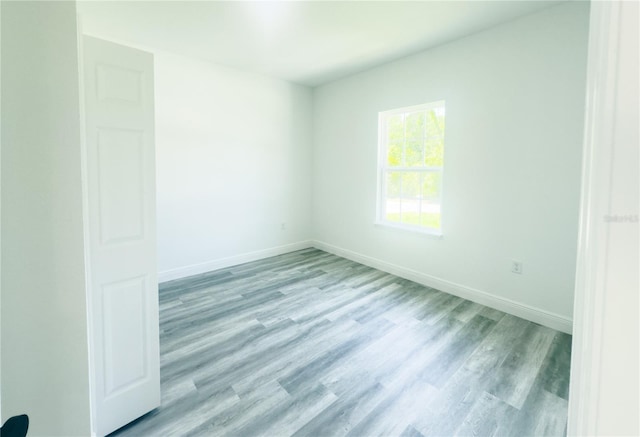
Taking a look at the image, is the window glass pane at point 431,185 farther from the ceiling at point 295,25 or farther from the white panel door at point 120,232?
the white panel door at point 120,232

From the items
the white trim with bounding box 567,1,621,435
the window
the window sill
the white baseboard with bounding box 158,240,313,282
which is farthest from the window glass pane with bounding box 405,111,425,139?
the white trim with bounding box 567,1,621,435

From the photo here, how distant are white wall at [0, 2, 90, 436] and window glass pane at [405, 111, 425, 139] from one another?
323 cm

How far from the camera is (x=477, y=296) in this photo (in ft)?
9.78

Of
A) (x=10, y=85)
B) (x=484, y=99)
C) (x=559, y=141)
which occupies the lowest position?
(x=10, y=85)

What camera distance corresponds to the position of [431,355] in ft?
6.98

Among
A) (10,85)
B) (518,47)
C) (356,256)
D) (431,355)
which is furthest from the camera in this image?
(356,256)

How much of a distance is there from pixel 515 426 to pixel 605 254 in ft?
5.76

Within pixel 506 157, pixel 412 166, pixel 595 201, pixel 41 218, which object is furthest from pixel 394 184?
pixel 595 201

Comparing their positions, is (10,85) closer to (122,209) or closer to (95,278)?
(122,209)

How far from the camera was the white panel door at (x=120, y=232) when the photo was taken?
1.34 meters

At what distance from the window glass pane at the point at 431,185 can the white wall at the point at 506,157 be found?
0.16 m

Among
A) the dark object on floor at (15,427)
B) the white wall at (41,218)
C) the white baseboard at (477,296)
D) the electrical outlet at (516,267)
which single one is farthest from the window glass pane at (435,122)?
the dark object on floor at (15,427)

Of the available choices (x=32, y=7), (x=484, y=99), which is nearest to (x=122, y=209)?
(x=32, y=7)

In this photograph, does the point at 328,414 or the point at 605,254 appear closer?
the point at 605,254
